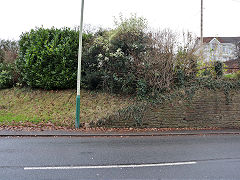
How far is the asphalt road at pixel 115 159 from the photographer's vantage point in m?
5.00

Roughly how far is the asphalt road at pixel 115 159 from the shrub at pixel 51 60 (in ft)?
21.3

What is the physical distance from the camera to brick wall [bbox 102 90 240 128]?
11.5m

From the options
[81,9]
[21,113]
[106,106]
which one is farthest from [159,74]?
[21,113]

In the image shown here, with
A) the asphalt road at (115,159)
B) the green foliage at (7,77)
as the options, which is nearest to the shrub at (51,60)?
the green foliage at (7,77)

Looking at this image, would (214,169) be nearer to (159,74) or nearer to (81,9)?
(159,74)

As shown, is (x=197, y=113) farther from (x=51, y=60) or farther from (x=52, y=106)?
(x=51, y=60)

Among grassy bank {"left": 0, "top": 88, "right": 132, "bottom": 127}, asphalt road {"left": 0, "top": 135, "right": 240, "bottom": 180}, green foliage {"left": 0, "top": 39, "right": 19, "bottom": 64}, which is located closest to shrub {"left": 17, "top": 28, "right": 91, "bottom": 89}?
grassy bank {"left": 0, "top": 88, "right": 132, "bottom": 127}

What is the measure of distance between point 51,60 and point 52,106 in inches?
139

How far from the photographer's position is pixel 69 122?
11312 mm

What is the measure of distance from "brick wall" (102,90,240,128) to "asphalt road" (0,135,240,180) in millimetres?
2814

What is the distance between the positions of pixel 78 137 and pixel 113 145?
2213 mm

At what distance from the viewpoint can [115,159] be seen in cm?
613

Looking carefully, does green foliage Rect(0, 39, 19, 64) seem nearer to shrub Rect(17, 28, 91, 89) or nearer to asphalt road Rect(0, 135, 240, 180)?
shrub Rect(17, 28, 91, 89)

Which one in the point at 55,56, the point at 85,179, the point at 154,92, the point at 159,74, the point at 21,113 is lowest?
the point at 85,179
